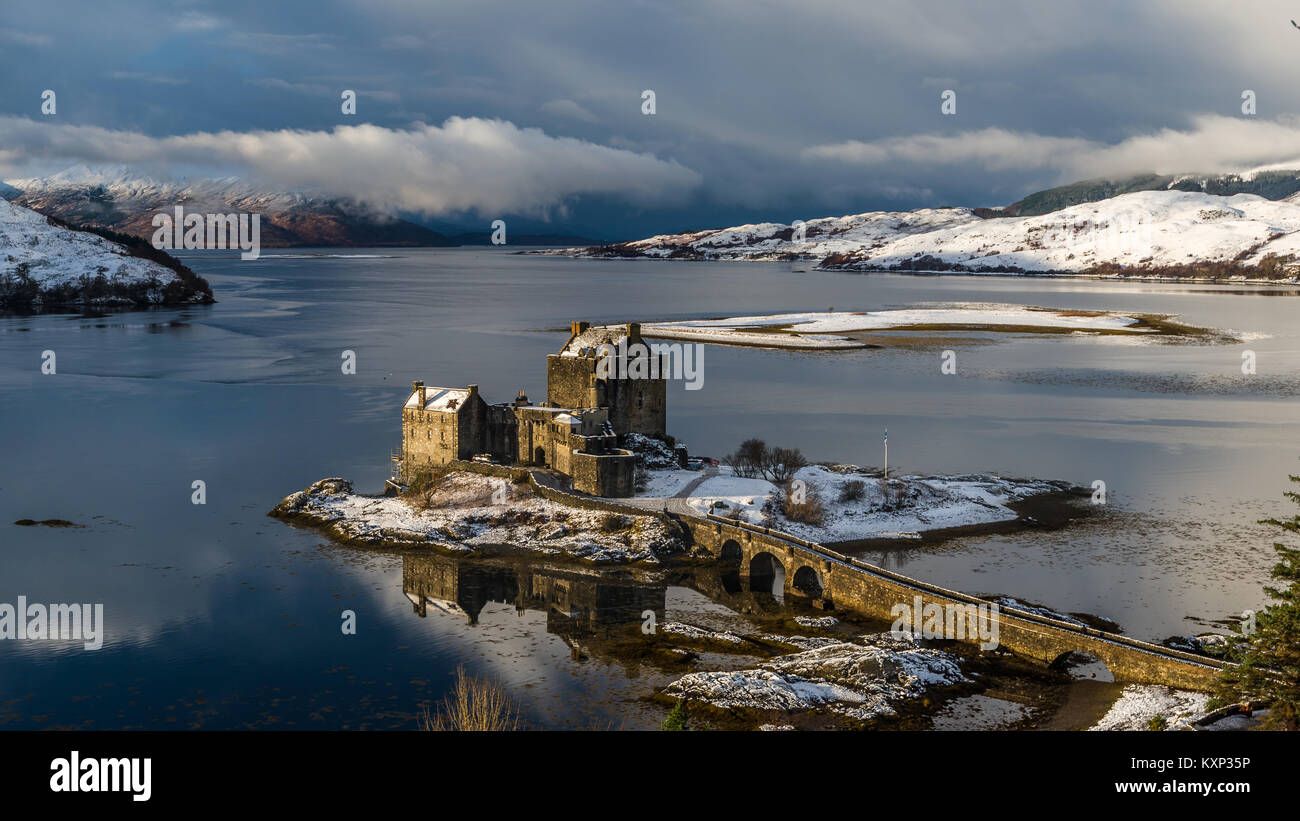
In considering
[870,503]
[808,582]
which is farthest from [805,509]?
[808,582]

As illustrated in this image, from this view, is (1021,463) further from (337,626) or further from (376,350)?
(376,350)

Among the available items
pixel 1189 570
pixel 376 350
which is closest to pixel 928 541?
pixel 1189 570

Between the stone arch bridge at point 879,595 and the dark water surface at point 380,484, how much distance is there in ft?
17.3

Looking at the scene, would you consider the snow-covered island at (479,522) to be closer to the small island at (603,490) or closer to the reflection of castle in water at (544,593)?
the small island at (603,490)

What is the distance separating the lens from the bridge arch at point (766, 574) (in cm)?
5934

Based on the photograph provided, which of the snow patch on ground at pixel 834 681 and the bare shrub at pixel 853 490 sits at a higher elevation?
the bare shrub at pixel 853 490

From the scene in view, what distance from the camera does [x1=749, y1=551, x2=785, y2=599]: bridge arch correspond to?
5934cm

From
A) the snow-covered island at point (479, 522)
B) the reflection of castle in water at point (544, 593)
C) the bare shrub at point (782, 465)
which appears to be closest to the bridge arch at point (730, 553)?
the snow-covered island at point (479, 522)

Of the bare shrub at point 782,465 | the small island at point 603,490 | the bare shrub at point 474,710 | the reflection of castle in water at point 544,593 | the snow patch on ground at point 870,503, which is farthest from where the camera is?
the bare shrub at point 782,465

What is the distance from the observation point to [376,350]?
513 ft

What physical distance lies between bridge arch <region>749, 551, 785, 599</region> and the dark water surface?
4152 mm

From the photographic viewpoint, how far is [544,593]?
5803cm

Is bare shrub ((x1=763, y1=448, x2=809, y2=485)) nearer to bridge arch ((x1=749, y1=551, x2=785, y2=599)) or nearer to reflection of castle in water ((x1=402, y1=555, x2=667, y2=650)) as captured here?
bridge arch ((x1=749, y1=551, x2=785, y2=599))

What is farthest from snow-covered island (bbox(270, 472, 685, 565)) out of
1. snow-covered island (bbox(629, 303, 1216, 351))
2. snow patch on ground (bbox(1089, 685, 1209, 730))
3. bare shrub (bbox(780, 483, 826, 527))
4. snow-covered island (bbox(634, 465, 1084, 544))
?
snow-covered island (bbox(629, 303, 1216, 351))
